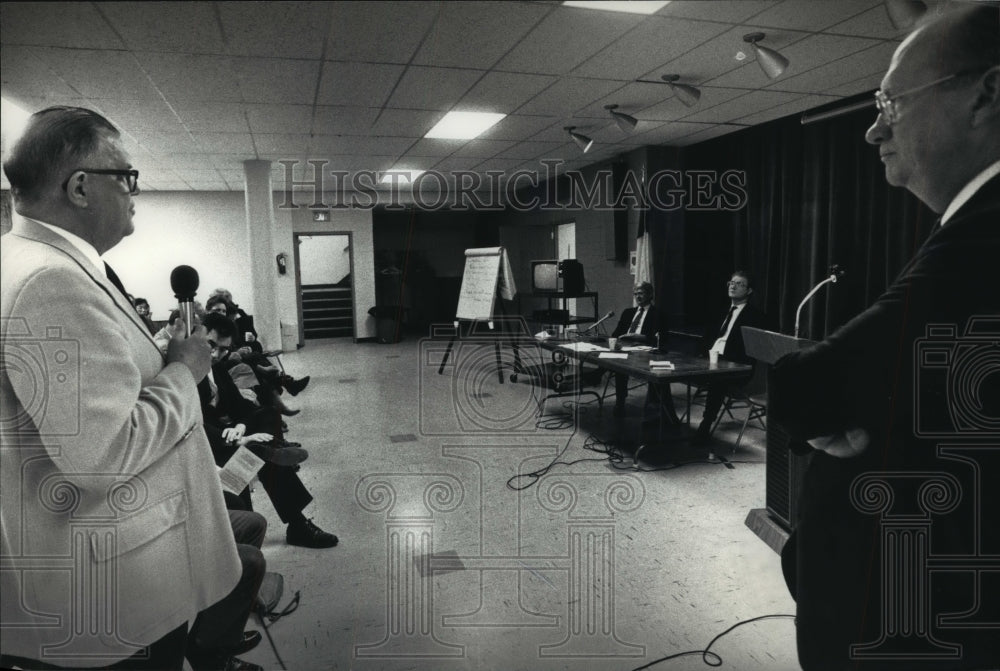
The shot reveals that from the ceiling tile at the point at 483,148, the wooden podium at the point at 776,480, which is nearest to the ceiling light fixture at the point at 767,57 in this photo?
the wooden podium at the point at 776,480

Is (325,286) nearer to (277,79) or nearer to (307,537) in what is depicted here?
(277,79)

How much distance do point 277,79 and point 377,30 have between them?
1092 millimetres

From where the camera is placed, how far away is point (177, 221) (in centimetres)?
847

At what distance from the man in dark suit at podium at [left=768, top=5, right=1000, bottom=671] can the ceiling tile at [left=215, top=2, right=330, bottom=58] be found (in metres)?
2.52

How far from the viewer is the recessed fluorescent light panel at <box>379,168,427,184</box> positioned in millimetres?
7658

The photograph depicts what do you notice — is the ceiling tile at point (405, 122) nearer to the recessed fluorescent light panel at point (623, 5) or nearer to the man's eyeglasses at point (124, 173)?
the recessed fluorescent light panel at point (623, 5)

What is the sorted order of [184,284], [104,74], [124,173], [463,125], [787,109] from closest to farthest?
1. [124,173]
2. [184,284]
3. [104,74]
4. [787,109]
5. [463,125]

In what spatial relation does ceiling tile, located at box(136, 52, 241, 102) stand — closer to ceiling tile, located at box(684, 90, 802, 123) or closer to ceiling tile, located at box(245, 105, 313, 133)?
ceiling tile, located at box(245, 105, 313, 133)

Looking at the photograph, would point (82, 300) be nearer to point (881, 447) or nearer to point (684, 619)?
point (881, 447)

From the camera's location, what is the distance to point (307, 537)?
2791mm

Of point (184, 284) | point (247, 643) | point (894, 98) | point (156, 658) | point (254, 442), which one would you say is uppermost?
point (894, 98)

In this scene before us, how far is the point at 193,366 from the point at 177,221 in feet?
28.7

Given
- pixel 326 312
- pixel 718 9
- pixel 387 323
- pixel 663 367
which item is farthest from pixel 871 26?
pixel 326 312

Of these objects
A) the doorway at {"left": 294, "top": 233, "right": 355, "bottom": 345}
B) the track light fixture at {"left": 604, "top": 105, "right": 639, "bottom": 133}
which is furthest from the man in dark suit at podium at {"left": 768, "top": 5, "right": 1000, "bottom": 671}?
the doorway at {"left": 294, "top": 233, "right": 355, "bottom": 345}
